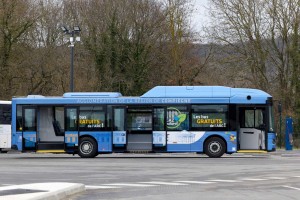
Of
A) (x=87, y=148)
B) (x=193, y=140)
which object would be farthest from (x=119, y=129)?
(x=193, y=140)

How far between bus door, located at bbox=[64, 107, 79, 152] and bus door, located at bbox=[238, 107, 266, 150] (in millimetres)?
7830

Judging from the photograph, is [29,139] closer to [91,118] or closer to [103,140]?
[91,118]

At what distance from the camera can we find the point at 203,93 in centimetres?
3259

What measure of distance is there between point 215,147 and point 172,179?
12.5 metres

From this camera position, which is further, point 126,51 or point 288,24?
point 126,51

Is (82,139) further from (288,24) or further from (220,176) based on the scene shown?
(288,24)

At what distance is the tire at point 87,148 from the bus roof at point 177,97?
6.03 ft

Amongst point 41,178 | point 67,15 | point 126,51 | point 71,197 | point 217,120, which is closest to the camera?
point 71,197

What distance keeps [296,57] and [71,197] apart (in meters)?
36.4

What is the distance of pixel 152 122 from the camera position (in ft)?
107

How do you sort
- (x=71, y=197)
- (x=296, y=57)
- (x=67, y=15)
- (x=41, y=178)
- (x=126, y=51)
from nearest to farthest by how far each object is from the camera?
(x=71, y=197), (x=41, y=178), (x=296, y=57), (x=126, y=51), (x=67, y=15)

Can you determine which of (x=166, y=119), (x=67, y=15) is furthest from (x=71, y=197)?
(x=67, y=15)

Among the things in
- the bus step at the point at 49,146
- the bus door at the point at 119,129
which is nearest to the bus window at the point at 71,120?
the bus step at the point at 49,146

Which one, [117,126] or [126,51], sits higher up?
[126,51]
